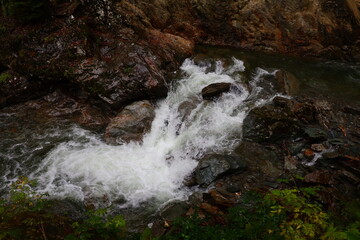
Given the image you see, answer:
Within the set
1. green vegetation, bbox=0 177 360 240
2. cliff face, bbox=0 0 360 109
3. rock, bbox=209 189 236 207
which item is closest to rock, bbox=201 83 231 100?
cliff face, bbox=0 0 360 109

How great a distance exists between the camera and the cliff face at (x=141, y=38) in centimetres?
896

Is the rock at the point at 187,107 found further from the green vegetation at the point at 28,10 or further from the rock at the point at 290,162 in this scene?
the green vegetation at the point at 28,10

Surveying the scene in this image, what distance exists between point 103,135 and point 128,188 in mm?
2303

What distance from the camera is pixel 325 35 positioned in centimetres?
1183

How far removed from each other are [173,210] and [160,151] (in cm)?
249

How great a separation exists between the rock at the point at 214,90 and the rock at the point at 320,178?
4263 millimetres

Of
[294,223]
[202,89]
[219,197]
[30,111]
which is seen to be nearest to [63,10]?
[30,111]

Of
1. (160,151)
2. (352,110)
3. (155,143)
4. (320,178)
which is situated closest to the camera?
(320,178)

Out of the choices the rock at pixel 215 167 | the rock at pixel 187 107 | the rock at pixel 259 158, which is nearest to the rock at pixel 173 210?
the rock at pixel 215 167

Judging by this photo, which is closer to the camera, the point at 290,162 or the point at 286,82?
the point at 290,162

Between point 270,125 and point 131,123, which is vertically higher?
point 131,123

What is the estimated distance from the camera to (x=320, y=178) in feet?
18.7

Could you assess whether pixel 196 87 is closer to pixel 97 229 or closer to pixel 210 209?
pixel 210 209


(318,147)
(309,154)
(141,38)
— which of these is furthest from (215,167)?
(141,38)
